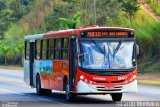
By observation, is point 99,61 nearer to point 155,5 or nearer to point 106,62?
point 106,62

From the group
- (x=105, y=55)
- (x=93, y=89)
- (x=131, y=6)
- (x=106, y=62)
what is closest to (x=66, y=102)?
(x=93, y=89)

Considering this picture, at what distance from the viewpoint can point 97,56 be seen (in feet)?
72.1

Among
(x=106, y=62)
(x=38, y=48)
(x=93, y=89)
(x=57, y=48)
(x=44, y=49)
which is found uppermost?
(x=57, y=48)

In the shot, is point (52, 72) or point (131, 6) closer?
point (52, 72)

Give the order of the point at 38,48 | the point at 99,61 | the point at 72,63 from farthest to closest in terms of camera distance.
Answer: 1. the point at 38,48
2. the point at 72,63
3. the point at 99,61

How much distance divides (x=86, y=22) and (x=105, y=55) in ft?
170

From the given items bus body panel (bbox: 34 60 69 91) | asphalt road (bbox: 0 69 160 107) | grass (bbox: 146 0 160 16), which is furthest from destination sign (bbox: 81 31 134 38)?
grass (bbox: 146 0 160 16)

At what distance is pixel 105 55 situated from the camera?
22016mm

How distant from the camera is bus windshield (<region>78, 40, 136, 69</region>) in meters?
21.9

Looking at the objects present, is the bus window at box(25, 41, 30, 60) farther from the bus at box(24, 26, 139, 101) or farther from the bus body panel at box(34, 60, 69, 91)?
the bus at box(24, 26, 139, 101)

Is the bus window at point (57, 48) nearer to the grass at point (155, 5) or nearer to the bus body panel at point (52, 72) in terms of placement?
the bus body panel at point (52, 72)

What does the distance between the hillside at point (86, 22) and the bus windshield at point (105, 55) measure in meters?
29.8

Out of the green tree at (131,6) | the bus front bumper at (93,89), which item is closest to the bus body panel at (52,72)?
the bus front bumper at (93,89)

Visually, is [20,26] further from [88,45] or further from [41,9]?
[88,45]
